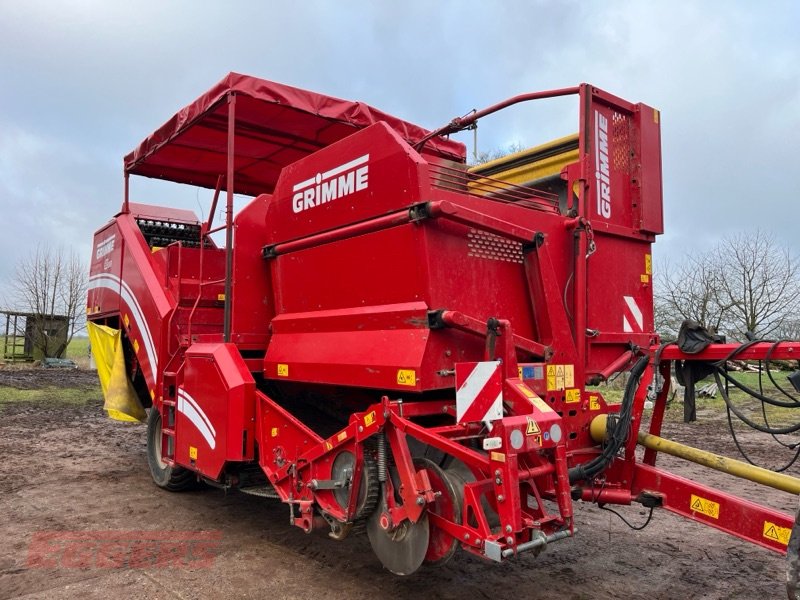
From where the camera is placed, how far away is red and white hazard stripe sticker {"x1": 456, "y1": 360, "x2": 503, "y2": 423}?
3.12 m

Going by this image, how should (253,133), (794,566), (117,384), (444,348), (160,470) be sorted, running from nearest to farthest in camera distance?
1. (794,566)
2. (444,348)
3. (253,133)
4. (160,470)
5. (117,384)

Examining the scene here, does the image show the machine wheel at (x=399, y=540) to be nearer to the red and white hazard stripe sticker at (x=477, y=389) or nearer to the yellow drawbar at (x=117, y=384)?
the red and white hazard stripe sticker at (x=477, y=389)

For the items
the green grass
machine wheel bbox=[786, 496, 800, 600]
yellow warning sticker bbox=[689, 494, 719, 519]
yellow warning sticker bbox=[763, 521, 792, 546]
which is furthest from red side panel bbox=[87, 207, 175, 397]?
the green grass

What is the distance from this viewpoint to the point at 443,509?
3.11 metres

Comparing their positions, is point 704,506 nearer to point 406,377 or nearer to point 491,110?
point 406,377

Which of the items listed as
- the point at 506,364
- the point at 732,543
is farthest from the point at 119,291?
the point at 732,543

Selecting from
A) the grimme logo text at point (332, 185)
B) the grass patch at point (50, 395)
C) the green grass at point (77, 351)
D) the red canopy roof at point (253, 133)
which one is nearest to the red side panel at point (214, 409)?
the grimme logo text at point (332, 185)

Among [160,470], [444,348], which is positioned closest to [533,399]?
[444,348]

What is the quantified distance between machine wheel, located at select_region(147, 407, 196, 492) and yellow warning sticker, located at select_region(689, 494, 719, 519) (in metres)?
4.33

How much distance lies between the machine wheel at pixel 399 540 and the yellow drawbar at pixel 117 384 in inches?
158

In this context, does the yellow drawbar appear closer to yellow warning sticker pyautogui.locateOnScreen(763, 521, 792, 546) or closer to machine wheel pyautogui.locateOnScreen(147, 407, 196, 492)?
machine wheel pyautogui.locateOnScreen(147, 407, 196, 492)

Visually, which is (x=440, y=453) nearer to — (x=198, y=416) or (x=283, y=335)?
(x=283, y=335)

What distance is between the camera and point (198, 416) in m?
4.65

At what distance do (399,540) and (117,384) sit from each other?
440 cm
